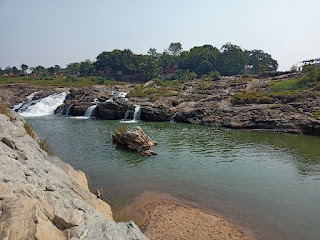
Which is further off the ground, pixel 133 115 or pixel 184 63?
pixel 184 63

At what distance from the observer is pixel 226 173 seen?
18.8 metres

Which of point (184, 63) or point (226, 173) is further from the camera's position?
point (184, 63)

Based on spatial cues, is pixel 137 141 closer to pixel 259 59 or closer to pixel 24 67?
pixel 259 59

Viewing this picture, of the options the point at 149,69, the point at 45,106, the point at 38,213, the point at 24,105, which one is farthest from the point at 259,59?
the point at 38,213

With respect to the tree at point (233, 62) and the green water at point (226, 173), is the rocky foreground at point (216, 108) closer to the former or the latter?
the green water at point (226, 173)

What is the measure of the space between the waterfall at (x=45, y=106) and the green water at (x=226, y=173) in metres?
23.9

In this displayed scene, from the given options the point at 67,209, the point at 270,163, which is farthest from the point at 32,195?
the point at 270,163

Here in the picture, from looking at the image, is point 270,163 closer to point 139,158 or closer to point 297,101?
point 139,158

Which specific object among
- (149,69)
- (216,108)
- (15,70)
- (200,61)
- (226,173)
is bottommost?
(226,173)

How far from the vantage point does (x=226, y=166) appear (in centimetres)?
2038

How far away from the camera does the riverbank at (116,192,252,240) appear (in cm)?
1086

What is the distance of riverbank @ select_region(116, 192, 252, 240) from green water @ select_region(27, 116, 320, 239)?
29.5 inches

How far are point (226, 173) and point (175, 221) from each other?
814cm

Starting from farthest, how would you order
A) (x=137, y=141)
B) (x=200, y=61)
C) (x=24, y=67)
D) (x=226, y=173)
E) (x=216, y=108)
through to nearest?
(x=24, y=67) → (x=200, y=61) → (x=216, y=108) → (x=137, y=141) → (x=226, y=173)
